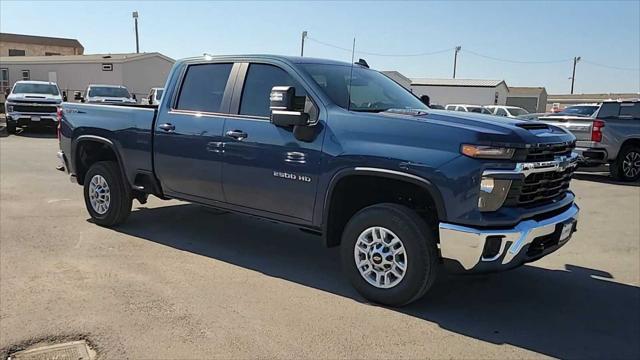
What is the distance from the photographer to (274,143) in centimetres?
483

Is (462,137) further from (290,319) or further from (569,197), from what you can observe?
(290,319)

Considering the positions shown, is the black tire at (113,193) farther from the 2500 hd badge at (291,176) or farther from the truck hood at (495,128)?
the truck hood at (495,128)

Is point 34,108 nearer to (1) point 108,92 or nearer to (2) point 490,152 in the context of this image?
(1) point 108,92

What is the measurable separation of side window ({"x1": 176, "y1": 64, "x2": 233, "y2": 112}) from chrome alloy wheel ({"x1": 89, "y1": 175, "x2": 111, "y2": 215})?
1515 mm

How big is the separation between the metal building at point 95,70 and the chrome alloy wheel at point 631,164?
30.9m

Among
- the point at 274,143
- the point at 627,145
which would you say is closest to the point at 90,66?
the point at 627,145

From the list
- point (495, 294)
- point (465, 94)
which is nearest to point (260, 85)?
point (495, 294)

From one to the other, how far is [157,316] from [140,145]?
99.5 inches

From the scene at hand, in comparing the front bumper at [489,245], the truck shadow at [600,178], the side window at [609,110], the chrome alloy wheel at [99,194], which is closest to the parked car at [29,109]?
the chrome alloy wheel at [99,194]

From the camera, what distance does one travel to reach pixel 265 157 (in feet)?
16.1

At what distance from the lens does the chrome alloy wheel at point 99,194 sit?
6520mm

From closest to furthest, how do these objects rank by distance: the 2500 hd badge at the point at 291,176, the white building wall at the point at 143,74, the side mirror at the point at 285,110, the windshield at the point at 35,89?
the side mirror at the point at 285,110 → the 2500 hd badge at the point at 291,176 → the windshield at the point at 35,89 → the white building wall at the point at 143,74

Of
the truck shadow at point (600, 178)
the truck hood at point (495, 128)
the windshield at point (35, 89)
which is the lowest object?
the truck shadow at point (600, 178)

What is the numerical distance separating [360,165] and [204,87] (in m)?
2.27
